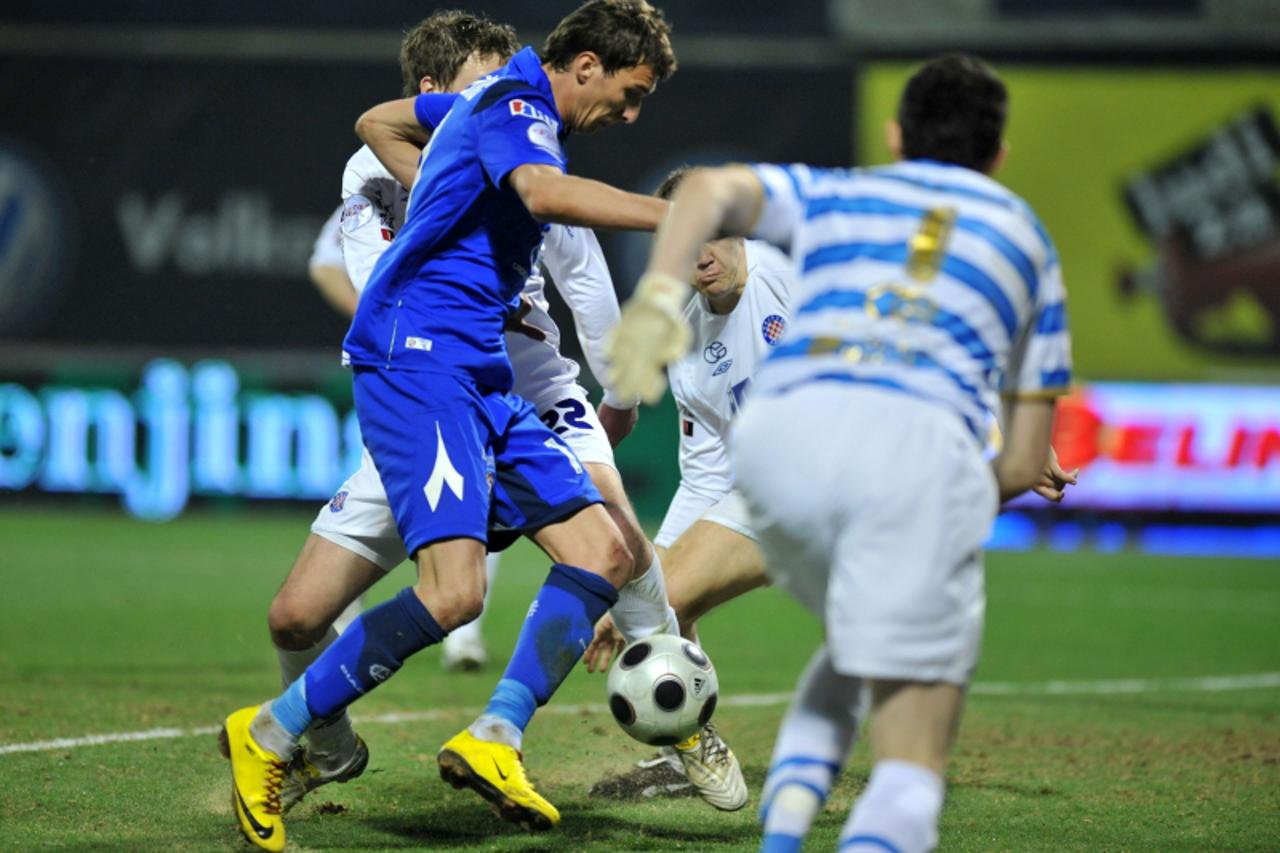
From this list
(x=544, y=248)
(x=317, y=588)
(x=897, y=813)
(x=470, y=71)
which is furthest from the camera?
(x=544, y=248)

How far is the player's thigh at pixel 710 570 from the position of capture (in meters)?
6.08

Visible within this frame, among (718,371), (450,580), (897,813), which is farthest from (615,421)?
(897,813)

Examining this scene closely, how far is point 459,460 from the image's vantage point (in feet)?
15.4

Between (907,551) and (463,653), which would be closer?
(907,551)

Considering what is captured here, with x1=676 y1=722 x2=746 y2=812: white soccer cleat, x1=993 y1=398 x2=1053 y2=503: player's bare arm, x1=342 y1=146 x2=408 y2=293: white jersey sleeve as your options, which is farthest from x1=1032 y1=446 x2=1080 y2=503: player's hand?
x1=342 y1=146 x2=408 y2=293: white jersey sleeve

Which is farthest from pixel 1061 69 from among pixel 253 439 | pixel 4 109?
pixel 4 109

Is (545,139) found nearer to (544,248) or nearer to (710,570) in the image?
(544,248)

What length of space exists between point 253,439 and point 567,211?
43.5ft

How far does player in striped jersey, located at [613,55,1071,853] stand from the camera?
3432 mm

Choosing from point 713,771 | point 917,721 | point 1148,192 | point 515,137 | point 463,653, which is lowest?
point 463,653

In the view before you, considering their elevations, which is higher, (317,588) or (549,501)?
(549,501)

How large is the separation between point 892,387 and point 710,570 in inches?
106

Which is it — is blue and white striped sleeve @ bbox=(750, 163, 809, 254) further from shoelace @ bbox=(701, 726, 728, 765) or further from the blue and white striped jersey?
shoelace @ bbox=(701, 726, 728, 765)

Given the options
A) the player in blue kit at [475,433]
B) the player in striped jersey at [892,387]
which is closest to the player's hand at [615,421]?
the player in blue kit at [475,433]
